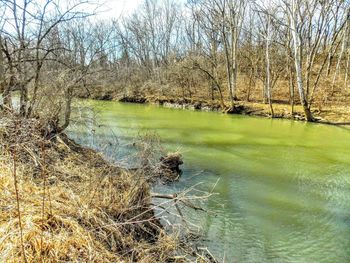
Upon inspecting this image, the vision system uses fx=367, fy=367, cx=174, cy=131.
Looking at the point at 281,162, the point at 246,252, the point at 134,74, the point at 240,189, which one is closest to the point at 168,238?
the point at 246,252

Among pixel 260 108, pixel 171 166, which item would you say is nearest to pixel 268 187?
pixel 171 166

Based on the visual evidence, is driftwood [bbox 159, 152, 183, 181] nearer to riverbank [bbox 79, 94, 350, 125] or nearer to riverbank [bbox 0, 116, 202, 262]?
riverbank [bbox 0, 116, 202, 262]

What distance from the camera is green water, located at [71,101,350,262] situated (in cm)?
604

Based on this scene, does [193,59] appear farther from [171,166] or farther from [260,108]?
[171,166]

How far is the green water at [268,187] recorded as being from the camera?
6.04 metres

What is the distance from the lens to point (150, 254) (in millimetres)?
4402

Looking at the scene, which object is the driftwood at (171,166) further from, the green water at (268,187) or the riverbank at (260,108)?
the riverbank at (260,108)

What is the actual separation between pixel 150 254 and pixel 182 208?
2824mm

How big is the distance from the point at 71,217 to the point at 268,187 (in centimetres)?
590

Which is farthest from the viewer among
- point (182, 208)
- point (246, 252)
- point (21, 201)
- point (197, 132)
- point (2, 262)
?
point (197, 132)

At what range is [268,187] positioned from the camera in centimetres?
903

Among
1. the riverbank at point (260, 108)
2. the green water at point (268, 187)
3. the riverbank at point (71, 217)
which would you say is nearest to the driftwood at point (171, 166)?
the green water at point (268, 187)

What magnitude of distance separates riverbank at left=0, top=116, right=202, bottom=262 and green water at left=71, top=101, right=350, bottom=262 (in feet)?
4.65

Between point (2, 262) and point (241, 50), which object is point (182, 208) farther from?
point (241, 50)
